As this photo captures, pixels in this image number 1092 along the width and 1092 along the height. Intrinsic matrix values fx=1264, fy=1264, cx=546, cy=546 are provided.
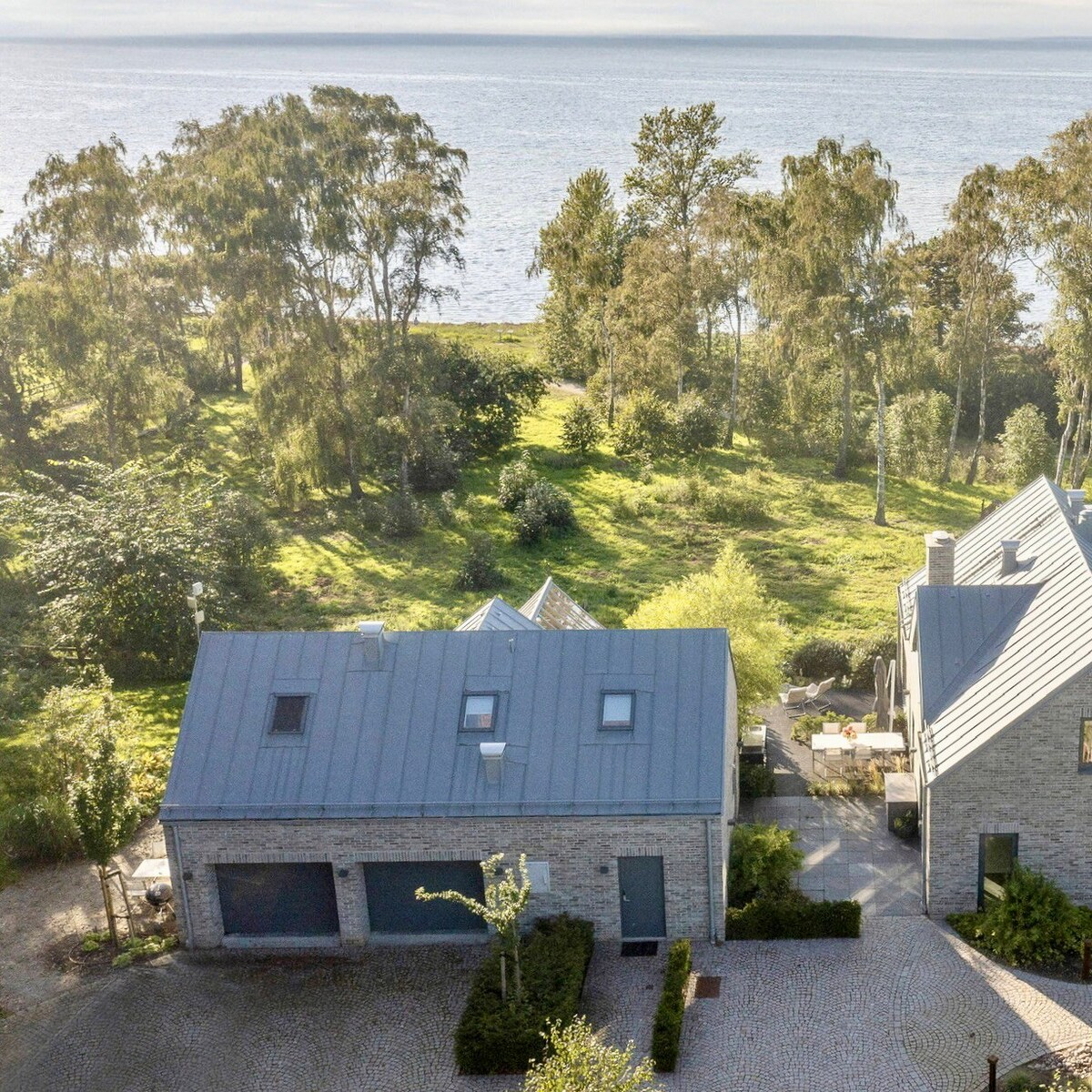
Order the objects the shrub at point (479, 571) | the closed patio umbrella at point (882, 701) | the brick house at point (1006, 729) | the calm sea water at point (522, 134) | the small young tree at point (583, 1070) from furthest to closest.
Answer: the calm sea water at point (522, 134) < the shrub at point (479, 571) < the closed patio umbrella at point (882, 701) < the brick house at point (1006, 729) < the small young tree at point (583, 1070)

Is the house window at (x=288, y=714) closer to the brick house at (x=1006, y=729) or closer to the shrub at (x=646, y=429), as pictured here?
the brick house at (x=1006, y=729)

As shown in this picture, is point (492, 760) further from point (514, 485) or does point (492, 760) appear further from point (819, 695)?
point (514, 485)

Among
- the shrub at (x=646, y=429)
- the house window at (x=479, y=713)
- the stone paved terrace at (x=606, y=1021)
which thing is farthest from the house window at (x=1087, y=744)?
the shrub at (x=646, y=429)

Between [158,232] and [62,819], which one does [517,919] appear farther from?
[158,232]

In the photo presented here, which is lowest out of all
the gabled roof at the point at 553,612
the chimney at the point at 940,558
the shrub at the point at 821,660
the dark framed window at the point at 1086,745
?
the shrub at the point at 821,660

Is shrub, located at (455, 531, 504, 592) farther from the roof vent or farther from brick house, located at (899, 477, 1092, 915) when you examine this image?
the roof vent

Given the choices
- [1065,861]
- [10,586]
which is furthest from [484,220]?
[1065,861]
